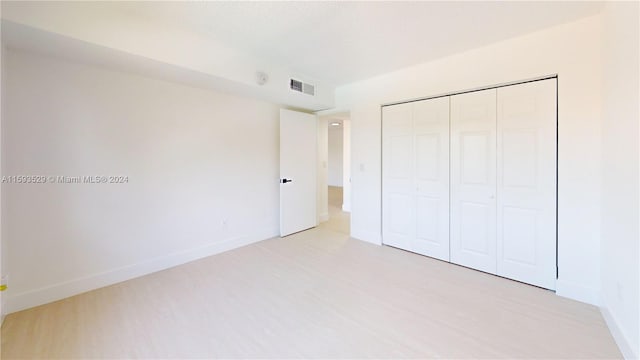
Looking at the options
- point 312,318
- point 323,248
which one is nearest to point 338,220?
point 323,248

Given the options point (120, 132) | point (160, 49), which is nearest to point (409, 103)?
point (160, 49)

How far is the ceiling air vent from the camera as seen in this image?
11.9ft

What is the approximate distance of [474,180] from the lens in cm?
305

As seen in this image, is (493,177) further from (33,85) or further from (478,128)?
(33,85)

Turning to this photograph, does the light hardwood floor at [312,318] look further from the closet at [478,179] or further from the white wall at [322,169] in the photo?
the white wall at [322,169]

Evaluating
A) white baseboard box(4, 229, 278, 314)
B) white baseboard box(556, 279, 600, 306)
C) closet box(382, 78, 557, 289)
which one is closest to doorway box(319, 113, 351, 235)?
Result: closet box(382, 78, 557, 289)

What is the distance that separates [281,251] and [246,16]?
9.32 ft

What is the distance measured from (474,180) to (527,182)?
50 centimetres

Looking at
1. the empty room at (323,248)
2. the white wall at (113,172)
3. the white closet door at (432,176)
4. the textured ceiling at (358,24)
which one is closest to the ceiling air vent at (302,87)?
the empty room at (323,248)

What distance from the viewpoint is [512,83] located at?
274 cm

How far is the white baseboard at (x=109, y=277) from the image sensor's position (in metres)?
2.27

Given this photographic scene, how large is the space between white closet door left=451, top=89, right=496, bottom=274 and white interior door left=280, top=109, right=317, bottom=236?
7.83 feet

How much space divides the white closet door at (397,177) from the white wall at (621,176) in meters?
1.84

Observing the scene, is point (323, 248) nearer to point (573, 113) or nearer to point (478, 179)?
point (478, 179)
